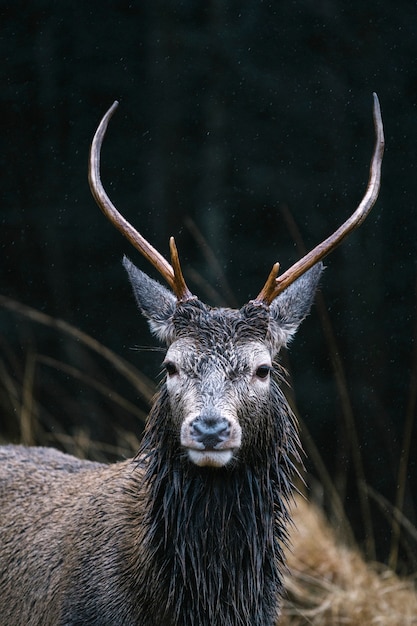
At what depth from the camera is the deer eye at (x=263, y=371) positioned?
3.71 meters

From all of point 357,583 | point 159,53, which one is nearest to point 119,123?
point 159,53

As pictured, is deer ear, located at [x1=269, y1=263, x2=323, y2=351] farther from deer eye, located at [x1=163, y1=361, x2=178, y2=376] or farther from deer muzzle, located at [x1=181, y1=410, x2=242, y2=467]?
deer muzzle, located at [x1=181, y1=410, x2=242, y2=467]

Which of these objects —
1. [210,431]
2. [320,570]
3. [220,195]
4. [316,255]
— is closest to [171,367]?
[210,431]

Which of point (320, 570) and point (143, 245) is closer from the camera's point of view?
point (143, 245)

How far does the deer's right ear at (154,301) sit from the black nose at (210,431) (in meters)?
0.77

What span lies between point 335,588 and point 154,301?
102 inches

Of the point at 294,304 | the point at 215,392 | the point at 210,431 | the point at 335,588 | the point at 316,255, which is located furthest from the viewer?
the point at 335,588

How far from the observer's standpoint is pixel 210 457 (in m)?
3.38

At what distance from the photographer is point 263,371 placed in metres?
3.73

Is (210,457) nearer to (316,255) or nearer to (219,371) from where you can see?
(219,371)

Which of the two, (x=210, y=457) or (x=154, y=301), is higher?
(x=154, y=301)

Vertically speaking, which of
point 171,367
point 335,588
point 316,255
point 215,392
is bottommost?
point 335,588

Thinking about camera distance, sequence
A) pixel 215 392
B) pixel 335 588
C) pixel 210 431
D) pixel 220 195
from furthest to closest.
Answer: pixel 220 195 → pixel 335 588 → pixel 215 392 → pixel 210 431

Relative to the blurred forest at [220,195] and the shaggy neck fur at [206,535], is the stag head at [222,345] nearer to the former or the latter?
the shaggy neck fur at [206,535]
